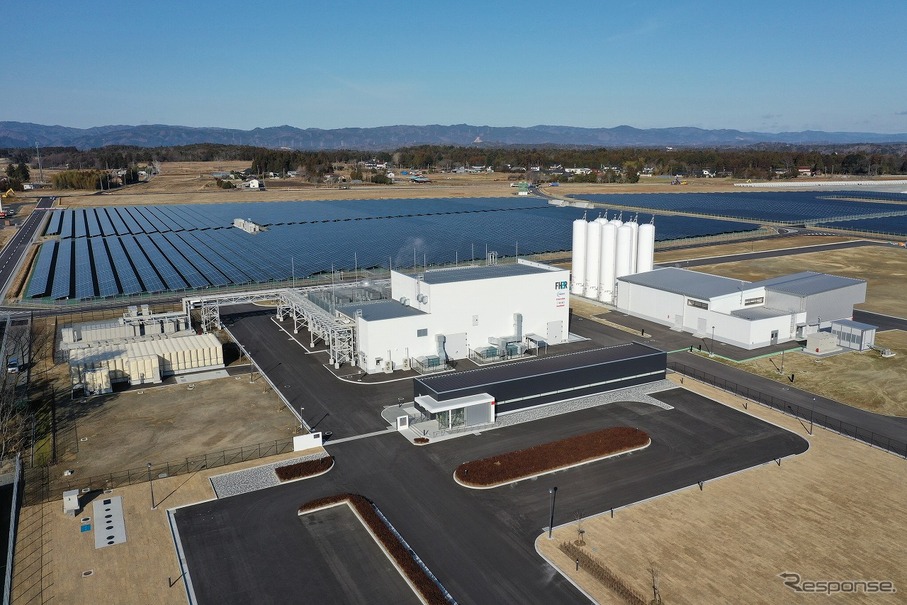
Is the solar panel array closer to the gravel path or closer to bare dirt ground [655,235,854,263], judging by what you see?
bare dirt ground [655,235,854,263]

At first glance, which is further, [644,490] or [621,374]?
[621,374]

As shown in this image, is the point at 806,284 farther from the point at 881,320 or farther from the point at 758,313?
the point at 881,320

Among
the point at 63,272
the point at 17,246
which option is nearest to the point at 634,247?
the point at 63,272

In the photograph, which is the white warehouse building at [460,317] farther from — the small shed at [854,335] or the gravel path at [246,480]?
the small shed at [854,335]

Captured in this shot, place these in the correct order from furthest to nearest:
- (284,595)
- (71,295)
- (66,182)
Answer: (66,182)
(71,295)
(284,595)

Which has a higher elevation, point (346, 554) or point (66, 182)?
point (66, 182)

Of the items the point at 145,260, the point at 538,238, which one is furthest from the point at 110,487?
the point at 538,238

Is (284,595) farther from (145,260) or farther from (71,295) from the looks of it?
(145,260)

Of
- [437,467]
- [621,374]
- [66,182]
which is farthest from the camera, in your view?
[66,182]
